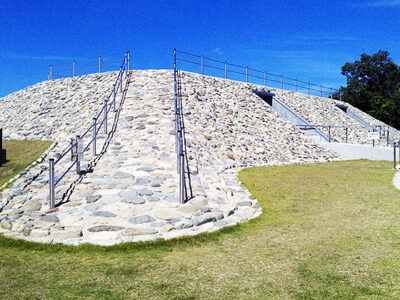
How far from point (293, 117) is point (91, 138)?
15.4 meters

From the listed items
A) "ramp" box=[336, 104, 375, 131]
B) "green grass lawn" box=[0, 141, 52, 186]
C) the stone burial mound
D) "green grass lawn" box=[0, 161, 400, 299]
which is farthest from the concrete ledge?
"green grass lawn" box=[0, 141, 52, 186]

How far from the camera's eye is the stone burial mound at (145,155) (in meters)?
6.78

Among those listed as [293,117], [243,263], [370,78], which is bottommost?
[243,263]

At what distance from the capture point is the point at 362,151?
1964cm

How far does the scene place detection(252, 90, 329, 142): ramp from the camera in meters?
22.3

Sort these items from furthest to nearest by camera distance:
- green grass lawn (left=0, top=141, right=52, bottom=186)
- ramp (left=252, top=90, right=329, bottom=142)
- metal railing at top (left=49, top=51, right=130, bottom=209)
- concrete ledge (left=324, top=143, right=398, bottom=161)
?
ramp (left=252, top=90, right=329, bottom=142) → concrete ledge (left=324, top=143, right=398, bottom=161) → green grass lawn (left=0, top=141, right=52, bottom=186) → metal railing at top (left=49, top=51, right=130, bottom=209)

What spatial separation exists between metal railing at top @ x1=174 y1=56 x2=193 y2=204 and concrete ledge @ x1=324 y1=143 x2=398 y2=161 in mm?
10199

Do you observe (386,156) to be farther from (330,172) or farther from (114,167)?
(114,167)

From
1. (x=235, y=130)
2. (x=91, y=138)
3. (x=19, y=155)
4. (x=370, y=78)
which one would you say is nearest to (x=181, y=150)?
(x=91, y=138)

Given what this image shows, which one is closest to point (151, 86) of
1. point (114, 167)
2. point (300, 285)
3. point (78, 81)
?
point (78, 81)

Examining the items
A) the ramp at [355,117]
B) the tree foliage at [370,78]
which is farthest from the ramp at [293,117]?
the tree foliage at [370,78]

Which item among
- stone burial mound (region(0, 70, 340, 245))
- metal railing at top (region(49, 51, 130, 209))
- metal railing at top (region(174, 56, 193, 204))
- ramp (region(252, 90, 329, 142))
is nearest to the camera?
stone burial mound (region(0, 70, 340, 245))

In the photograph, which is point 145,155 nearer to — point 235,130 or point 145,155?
point 145,155

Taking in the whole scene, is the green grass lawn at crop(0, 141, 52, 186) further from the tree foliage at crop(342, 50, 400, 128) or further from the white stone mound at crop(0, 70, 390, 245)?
the tree foliage at crop(342, 50, 400, 128)
